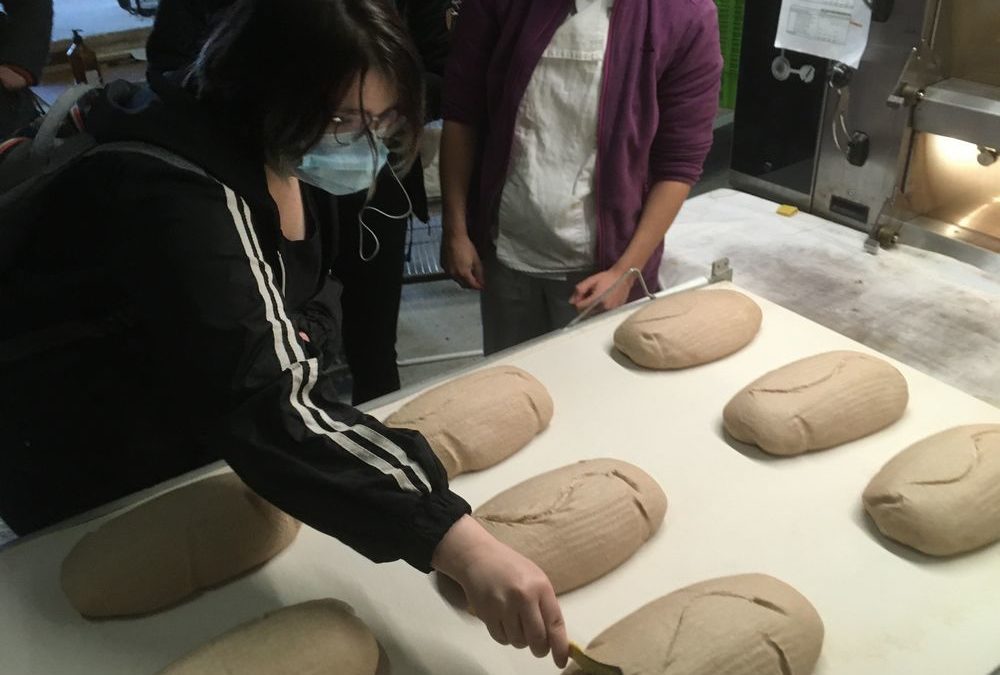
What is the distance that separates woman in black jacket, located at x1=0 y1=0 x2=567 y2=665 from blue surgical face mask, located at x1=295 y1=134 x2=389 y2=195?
32 mm

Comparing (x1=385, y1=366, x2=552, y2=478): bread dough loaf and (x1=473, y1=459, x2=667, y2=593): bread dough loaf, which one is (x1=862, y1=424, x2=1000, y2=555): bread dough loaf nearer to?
(x1=473, y1=459, x2=667, y2=593): bread dough loaf

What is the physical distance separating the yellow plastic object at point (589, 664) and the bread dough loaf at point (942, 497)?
0.42m

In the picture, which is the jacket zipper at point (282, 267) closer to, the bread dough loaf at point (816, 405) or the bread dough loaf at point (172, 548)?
the bread dough loaf at point (172, 548)

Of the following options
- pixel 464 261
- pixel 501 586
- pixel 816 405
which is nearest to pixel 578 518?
pixel 501 586

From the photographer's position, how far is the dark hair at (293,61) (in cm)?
77

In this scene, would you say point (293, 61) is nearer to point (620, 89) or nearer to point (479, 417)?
point (479, 417)

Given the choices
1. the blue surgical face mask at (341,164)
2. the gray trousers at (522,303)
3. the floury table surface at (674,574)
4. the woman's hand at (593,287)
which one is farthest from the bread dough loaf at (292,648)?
the gray trousers at (522,303)

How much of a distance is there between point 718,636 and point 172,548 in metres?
0.62

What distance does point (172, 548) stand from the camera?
95cm

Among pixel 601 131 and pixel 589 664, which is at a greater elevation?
pixel 601 131

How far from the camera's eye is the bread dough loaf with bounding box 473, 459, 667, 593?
3.19 ft

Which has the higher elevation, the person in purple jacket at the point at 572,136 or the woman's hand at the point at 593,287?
the person in purple jacket at the point at 572,136

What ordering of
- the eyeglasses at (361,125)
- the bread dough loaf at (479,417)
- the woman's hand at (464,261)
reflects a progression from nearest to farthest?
the eyeglasses at (361,125) → the bread dough loaf at (479,417) → the woman's hand at (464,261)

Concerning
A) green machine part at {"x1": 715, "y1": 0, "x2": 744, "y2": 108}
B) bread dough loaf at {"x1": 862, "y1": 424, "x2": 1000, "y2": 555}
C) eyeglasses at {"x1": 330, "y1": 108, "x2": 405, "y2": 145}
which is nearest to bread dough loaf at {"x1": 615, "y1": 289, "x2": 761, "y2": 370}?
bread dough loaf at {"x1": 862, "y1": 424, "x2": 1000, "y2": 555}
